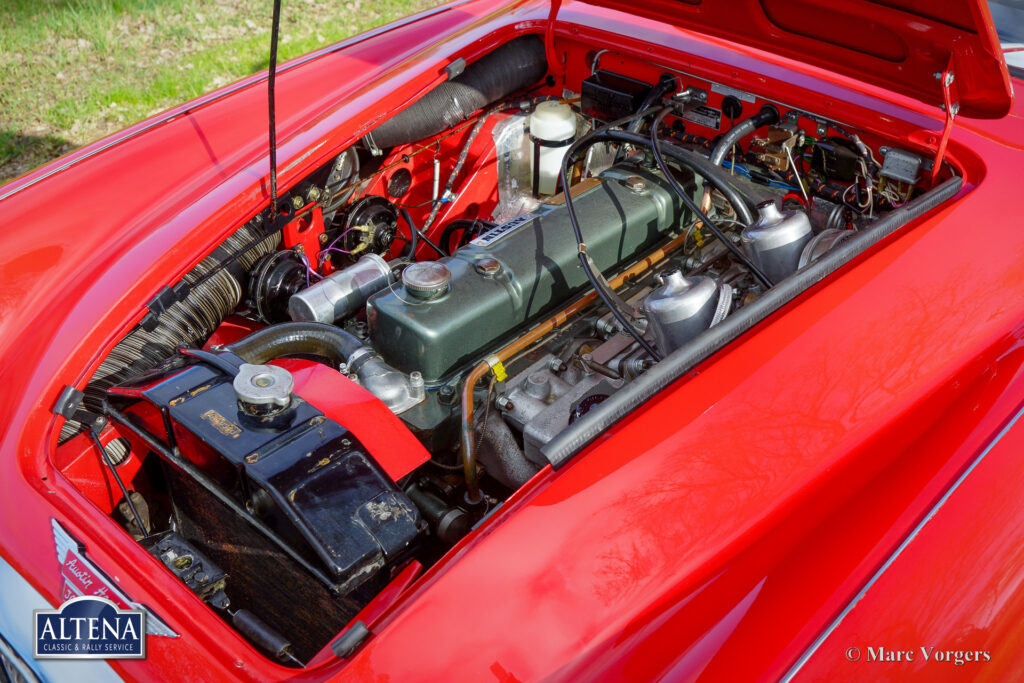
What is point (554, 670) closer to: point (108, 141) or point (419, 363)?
point (419, 363)

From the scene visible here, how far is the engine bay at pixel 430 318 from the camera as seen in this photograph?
136 centimetres

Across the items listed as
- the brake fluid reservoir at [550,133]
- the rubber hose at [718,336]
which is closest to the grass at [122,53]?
the brake fluid reservoir at [550,133]

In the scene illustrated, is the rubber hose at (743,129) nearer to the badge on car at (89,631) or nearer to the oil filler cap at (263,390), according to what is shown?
the oil filler cap at (263,390)

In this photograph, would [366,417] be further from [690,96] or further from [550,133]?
[690,96]

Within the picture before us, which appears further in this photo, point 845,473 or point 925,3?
point 925,3

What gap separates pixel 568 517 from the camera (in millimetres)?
1214

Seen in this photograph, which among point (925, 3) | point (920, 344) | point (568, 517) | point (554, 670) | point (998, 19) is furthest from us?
point (998, 19)

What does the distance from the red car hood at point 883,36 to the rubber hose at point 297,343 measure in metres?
1.12

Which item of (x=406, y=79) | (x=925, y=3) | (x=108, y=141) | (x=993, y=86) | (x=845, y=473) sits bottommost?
(x=845, y=473)

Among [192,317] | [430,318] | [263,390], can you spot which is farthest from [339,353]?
[192,317]

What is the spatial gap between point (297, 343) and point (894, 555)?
3.81 ft

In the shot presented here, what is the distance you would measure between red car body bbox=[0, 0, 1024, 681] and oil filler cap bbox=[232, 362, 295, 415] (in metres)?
0.29

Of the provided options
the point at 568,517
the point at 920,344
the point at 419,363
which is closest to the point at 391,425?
the point at 419,363

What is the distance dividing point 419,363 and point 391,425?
21 cm
